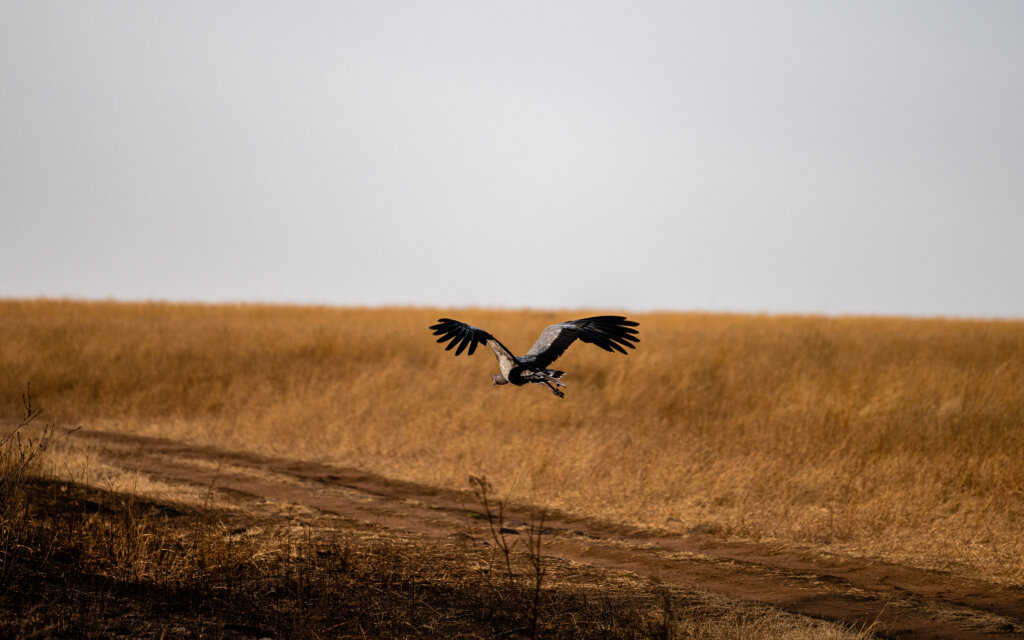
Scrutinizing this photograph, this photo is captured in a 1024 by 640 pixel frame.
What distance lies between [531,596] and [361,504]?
13.8 feet

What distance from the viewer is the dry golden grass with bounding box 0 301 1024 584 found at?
9.02 metres

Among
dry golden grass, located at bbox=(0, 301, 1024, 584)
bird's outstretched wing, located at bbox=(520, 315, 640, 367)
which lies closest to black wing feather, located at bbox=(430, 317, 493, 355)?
bird's outstretched wing, located at bbox=(520, 315, 640, 367)

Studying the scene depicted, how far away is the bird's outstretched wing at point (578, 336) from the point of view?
3.04 metres

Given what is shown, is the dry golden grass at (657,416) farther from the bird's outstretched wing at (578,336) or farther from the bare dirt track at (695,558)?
the bird's outstretched wing at (578,336)

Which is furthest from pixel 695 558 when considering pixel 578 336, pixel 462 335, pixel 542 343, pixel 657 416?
pixel 657 416

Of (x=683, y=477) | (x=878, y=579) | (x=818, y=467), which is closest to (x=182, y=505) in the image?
(x=683, y=477)

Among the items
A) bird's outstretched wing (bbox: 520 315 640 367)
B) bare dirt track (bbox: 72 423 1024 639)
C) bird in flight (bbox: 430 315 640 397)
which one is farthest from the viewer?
bare dirt track (bbox: 72 423 1024 639)

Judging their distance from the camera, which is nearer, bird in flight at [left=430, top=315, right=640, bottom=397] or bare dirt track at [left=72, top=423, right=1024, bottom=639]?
bird in flight at [left=430, top=315, right=640, bottom=397]

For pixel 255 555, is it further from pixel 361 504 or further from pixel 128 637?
pixel 361 504

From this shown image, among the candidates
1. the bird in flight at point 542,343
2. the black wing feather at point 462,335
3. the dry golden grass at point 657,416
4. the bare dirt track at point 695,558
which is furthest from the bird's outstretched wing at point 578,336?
the dry golden grass at point 657,416

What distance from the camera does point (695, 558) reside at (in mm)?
7543

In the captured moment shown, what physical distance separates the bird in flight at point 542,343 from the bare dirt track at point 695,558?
3.56 metres

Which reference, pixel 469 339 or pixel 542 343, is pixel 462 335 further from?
pixel 542 343

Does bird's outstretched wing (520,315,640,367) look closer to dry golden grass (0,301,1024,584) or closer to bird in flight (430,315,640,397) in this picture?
bird in flight (430,315,640,397)
